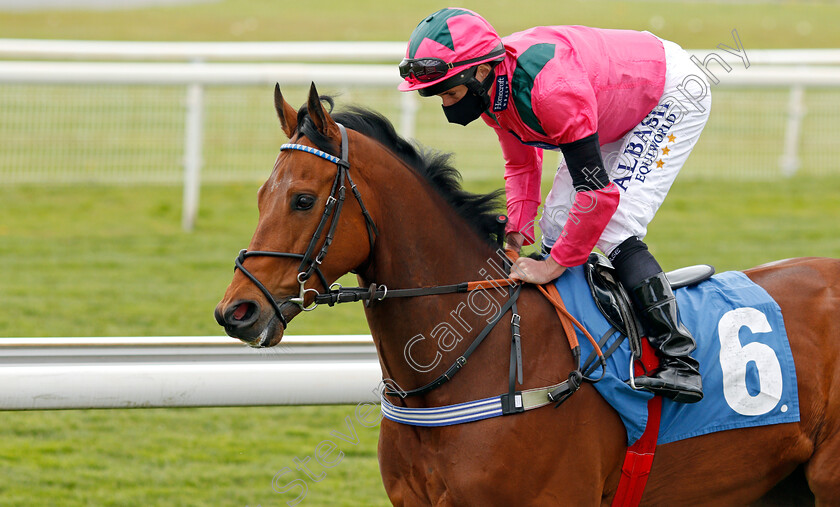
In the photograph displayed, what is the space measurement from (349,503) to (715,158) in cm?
842

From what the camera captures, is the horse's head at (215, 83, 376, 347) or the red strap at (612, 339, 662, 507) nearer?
the horse's head at (215, 83, 376, 347)

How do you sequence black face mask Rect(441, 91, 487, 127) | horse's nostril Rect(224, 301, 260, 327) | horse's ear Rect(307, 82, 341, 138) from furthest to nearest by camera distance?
black face mask Rect(441, 91, 487, 127), horse's ear Rect(307, 82, 341, 138), horse's nostril Rect(224, 301, 260, 327)

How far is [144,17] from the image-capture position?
24.3m

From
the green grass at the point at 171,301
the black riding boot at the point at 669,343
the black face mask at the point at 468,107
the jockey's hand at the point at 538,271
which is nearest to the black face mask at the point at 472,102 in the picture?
the black face mask at the point at 468,107

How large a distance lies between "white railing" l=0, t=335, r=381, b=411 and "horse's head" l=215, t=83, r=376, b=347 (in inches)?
33.7

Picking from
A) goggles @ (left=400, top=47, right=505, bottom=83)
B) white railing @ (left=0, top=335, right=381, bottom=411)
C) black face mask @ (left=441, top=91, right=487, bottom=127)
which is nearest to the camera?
goggles @ (left=400, top=47, right=505, bottom=83)

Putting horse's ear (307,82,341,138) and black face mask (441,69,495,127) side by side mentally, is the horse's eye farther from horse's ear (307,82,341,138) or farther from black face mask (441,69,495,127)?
black face mask (441,69,495,127)

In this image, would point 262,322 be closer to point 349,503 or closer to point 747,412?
point 747,412

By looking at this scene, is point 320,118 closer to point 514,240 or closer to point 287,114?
point 287,114

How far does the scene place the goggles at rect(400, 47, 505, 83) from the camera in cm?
244

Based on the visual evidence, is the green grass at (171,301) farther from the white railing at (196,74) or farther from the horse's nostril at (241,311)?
the horse's nostril at (241,311)

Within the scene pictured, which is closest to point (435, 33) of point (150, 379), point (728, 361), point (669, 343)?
point (669, 343)

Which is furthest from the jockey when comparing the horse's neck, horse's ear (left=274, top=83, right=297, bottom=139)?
horse's ear (left=274, top=83, right=297, bottom=139)

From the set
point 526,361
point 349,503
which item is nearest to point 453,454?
point 526,361
